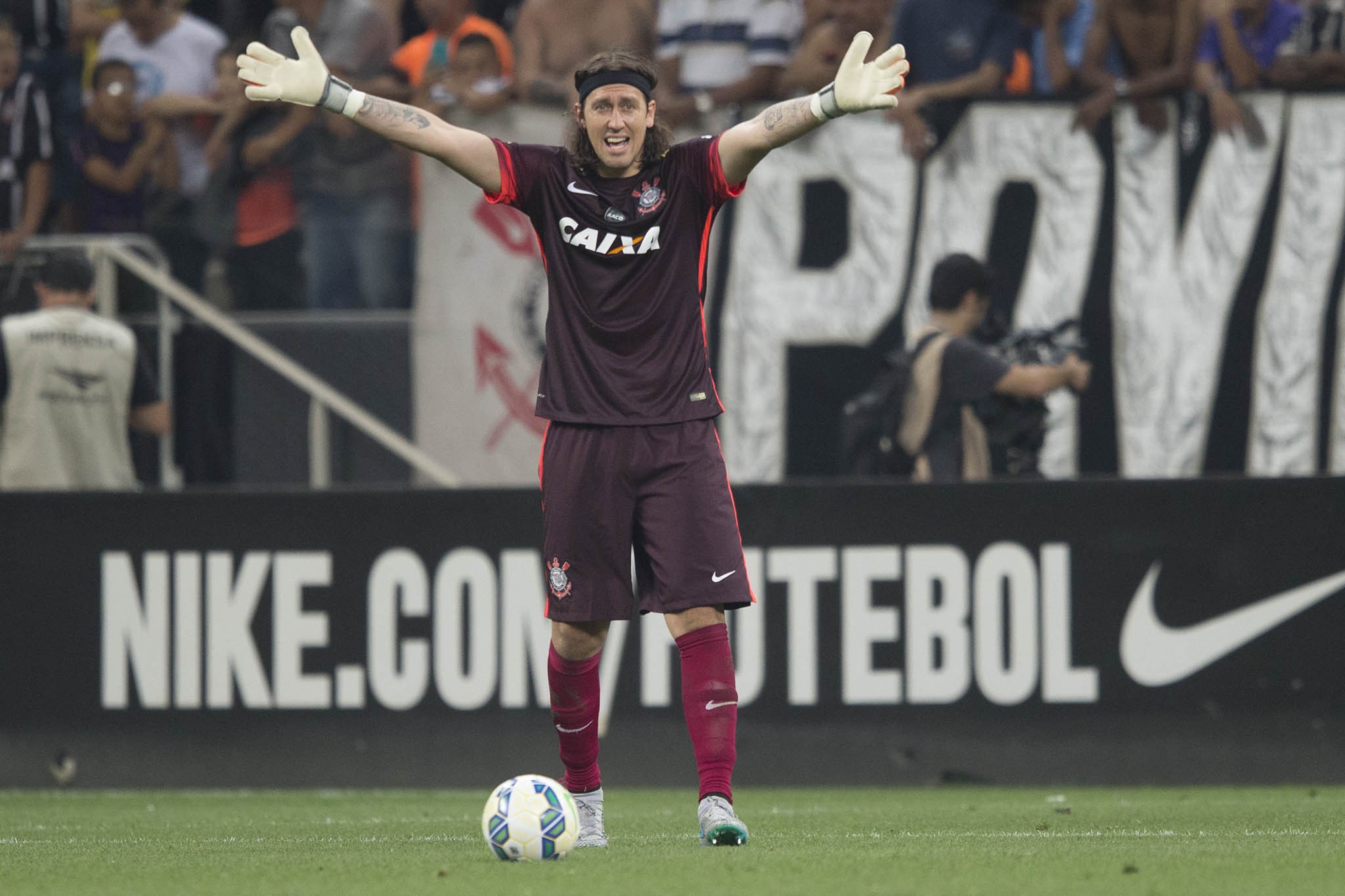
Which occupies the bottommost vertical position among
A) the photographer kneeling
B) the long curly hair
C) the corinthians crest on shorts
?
the corinthians crest on shorts

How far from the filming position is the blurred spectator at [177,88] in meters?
10.7

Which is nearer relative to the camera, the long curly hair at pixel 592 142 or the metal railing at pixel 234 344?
the long curly hair at pixel 592 142

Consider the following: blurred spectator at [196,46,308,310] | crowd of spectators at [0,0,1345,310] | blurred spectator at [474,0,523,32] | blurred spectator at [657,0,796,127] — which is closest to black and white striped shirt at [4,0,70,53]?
crowd of spectators at [0,0,1345,310]

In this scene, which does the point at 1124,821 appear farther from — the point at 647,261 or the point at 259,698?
the point at 259,698

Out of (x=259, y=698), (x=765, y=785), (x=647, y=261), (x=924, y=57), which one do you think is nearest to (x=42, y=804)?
(x=259, y=698)

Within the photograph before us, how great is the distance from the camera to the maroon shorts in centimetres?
540

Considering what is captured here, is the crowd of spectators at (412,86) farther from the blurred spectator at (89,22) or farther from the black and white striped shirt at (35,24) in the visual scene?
the blurred spectator at (89,22)

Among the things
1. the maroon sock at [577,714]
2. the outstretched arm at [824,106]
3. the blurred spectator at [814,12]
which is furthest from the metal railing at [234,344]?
the outstretched arm at [824,106]

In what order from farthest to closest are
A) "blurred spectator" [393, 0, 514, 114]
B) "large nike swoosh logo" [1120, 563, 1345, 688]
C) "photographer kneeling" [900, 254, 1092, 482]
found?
"blurred spectator" [393, 0, 514, 114] < "photographer kneeling" [900, 254, 1092, 482] < "large nike swoosh logo" [1120, 563, 1345, 688]

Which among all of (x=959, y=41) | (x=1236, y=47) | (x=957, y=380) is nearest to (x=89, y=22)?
(x=959, y=41)

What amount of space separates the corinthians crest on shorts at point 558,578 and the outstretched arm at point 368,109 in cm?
110

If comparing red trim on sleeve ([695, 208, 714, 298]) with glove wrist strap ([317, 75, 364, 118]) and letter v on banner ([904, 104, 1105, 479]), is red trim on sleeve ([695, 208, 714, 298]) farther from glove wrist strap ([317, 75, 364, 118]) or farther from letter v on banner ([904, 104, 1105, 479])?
letter v on banner ([904, 104, 1105, 479])

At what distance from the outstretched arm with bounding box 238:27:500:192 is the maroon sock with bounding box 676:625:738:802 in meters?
1.44

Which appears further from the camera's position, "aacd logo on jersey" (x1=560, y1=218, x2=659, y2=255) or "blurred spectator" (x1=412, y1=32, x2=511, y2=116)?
"blurred spectator" (x1=412, y1=32, x2=511, y2=116)
